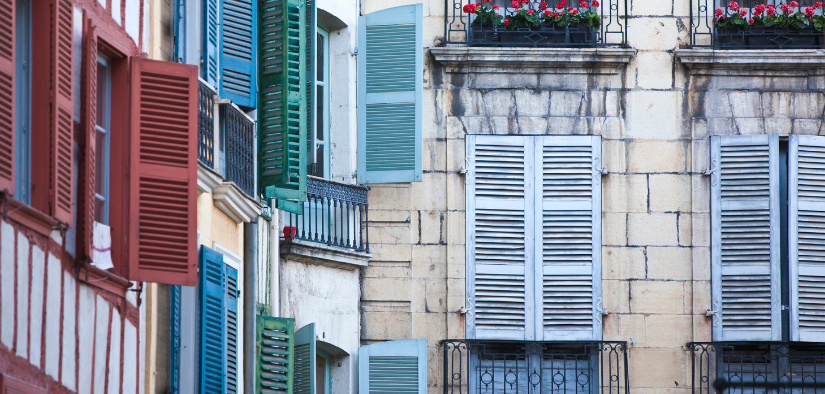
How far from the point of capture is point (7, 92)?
6.39m

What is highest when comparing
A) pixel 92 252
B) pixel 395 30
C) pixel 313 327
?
pixel 395 30

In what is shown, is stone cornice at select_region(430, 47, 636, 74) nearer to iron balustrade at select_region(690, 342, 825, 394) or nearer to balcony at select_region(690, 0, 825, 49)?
balcony at select_region(690, 0, 825, 49)

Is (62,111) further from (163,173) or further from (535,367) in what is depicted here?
(535,367)

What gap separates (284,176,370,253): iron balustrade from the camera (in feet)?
42.3

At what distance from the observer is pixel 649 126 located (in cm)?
1396

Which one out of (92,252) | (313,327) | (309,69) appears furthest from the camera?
(309,69)

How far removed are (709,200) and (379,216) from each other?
3115mm

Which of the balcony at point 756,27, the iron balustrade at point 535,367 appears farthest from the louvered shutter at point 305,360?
the balcony at point 756,27

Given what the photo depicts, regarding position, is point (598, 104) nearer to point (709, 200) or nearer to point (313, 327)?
point (709, 200)

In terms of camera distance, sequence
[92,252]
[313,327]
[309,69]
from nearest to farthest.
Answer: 1. [92,252]
2. [313,327]
3. [309,69]

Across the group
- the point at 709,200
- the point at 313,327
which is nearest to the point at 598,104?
the point at 709,200

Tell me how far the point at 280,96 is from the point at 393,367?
3.25 m

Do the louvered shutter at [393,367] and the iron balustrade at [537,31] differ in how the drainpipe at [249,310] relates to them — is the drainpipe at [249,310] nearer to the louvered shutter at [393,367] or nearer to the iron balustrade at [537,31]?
the louvered shutter at [393,367]

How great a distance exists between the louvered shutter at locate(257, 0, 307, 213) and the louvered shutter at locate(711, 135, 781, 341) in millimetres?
4362
